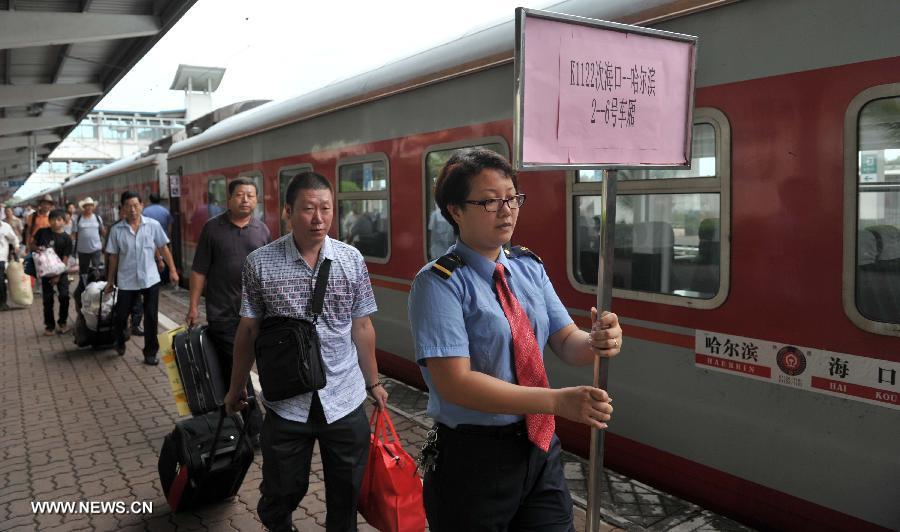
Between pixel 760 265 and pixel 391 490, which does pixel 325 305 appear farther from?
pixel 760 265

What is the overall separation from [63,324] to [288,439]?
26.4ft

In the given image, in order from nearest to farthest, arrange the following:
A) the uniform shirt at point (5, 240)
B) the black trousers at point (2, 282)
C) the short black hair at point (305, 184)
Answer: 1. the short black hair at point (305, 184)
2. the uniform shirt at point (5, 240)
3. the black trousers at point (2, 282)

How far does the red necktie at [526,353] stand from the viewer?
80.0 inches

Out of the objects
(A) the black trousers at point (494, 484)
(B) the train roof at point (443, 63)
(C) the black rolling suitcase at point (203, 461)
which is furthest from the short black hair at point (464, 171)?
(C) the black rolling suitcase at point (203, 461)

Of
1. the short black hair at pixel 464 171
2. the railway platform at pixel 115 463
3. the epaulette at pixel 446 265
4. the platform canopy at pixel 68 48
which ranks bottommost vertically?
the railway platform at pixel 115 463

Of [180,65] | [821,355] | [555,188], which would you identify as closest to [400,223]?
[555,188]

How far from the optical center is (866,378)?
2.84m

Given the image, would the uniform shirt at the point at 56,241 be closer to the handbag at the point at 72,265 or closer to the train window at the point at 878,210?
the handbag at the point at 72,265

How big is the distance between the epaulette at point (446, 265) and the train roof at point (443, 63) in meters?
2.09

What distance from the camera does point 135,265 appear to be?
7.24m

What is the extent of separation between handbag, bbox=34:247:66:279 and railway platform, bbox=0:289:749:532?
201 cm

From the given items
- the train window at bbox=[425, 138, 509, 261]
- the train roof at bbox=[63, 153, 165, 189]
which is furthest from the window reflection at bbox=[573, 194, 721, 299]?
the train roof at bbox=[63, 153, 165, 189]

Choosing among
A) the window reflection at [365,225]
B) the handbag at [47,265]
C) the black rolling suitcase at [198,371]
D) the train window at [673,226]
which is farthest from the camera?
the handbag at [47,265]

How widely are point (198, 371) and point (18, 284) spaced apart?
889 centimetres
